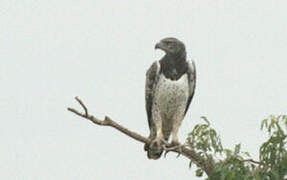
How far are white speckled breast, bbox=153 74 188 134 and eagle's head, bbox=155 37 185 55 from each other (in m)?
0.43

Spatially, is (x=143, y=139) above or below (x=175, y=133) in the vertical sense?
below

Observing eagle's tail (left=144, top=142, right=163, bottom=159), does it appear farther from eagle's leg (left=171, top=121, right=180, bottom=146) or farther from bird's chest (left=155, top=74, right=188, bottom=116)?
bird's chest (left=155, top=74, right=188, bottom=116)

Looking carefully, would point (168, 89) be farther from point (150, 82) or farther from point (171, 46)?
point (171, 46)

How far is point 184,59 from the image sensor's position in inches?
440

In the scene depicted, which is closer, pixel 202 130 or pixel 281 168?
pixel 281 168

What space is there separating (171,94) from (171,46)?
2.77 feet

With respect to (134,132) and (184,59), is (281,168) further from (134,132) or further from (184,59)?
(184,59)

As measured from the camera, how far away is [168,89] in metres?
11.0

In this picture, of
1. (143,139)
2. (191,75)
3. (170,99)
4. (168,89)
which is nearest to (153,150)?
(170,99)

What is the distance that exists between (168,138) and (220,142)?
2.90 m

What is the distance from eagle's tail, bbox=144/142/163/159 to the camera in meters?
11.2

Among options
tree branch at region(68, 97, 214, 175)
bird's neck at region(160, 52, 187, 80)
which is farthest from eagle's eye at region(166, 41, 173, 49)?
tree branch at region(68, 97, 214, 175)

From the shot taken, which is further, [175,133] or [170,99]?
[175,133]

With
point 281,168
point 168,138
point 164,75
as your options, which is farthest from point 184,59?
point 281,168
